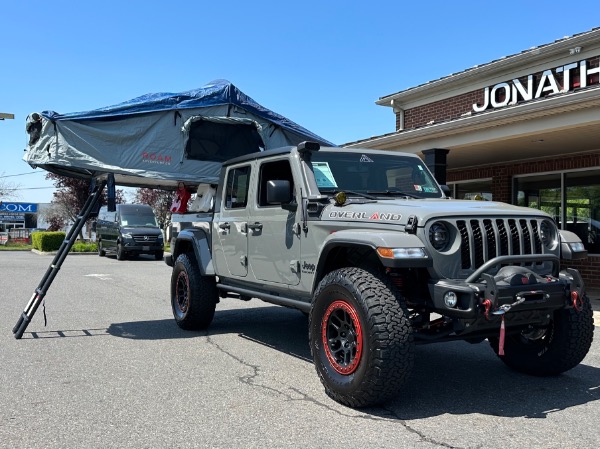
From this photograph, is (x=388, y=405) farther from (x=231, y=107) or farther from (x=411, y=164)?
(x=231, y=107)

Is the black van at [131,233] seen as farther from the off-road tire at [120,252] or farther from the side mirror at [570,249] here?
the side mirror at [570,249]

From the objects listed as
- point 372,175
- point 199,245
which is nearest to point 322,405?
point 372,175

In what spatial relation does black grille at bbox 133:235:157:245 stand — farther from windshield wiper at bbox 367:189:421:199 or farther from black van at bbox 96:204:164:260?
windshield wiper at bbox 367:189:421:199

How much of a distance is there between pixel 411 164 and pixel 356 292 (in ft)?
7.33

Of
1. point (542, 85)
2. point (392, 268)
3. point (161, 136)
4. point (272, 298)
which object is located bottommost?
point (272, 298)

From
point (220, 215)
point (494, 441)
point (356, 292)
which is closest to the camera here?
point (494, 441)

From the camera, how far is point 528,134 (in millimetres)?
9008

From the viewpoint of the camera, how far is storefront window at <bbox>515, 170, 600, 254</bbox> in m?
11.3

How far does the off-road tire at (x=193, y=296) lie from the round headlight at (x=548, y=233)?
12.8ft

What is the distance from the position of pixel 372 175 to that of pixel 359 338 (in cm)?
193

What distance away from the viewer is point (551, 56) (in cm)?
1250

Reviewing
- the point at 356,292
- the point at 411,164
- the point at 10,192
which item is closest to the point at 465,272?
the point at 356,292

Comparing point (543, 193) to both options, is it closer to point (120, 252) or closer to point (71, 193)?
point (120, 252)

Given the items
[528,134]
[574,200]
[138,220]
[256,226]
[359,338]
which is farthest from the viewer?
[138,220]
